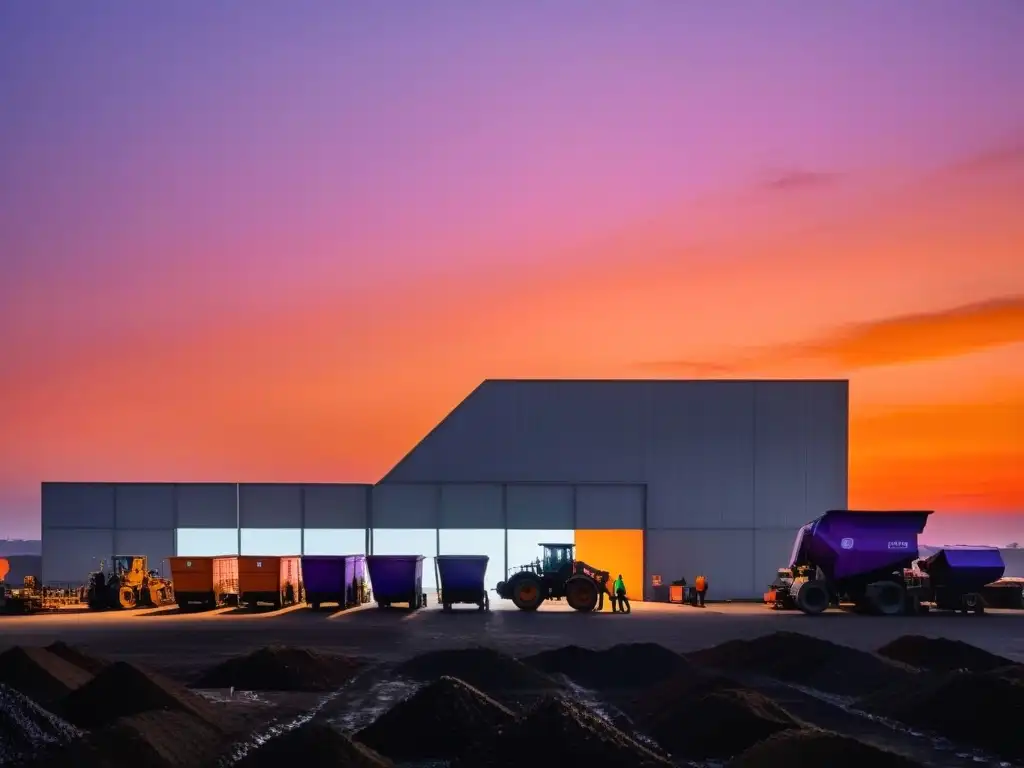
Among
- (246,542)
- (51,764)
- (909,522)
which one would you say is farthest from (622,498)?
(51,764)

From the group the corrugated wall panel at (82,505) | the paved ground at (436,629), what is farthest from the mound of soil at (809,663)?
the corrugated wall panel at (82,505)

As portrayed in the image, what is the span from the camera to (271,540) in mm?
49406

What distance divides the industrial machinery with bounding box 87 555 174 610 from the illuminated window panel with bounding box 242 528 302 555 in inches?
158

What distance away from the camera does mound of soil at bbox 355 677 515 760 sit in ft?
49.3

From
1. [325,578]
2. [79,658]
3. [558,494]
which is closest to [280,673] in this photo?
[79,658]

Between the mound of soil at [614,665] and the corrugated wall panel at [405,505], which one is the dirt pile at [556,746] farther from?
the corrugated wall panel at [405,505]

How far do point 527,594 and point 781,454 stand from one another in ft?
45.8

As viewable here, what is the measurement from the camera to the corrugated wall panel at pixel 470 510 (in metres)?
48.2

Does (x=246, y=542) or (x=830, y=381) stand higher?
(x=830, y=381)

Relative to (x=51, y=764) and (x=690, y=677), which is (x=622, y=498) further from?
(x=51, y=764)

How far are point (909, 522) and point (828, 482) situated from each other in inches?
354

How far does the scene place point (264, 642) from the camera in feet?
91.8

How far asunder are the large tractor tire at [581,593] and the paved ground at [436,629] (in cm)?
100

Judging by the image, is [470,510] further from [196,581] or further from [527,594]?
[196,581]
